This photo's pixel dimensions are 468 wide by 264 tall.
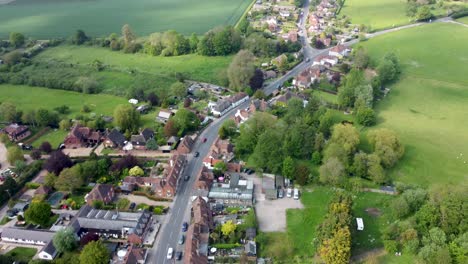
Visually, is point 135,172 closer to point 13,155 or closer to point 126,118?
point 126,118

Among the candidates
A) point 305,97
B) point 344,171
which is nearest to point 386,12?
point 305,97

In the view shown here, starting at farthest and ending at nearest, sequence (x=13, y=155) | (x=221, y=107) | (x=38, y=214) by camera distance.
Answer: (x=221, y=107), (x=13, y=155), (x=38, y=214)

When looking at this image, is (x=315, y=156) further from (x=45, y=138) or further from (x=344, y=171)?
(x=45, y=138)

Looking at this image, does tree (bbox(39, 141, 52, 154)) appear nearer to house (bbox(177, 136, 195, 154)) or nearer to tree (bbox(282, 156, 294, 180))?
house (bbox(177, 136, 195, 154))

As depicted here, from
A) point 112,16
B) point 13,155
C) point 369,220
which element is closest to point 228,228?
point 369,220

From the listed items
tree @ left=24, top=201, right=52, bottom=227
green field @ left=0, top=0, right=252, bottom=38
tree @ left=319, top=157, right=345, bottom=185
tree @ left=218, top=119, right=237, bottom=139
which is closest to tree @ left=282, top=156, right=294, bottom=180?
→ tree @ left=319, top=157, right=345, bottom=185

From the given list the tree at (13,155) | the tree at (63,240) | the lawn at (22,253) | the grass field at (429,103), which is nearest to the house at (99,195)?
the tree at (63,240)

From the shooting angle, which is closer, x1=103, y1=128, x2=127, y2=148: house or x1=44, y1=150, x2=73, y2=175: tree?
x1=44, y1=150, x2=73, y2=175: tree
